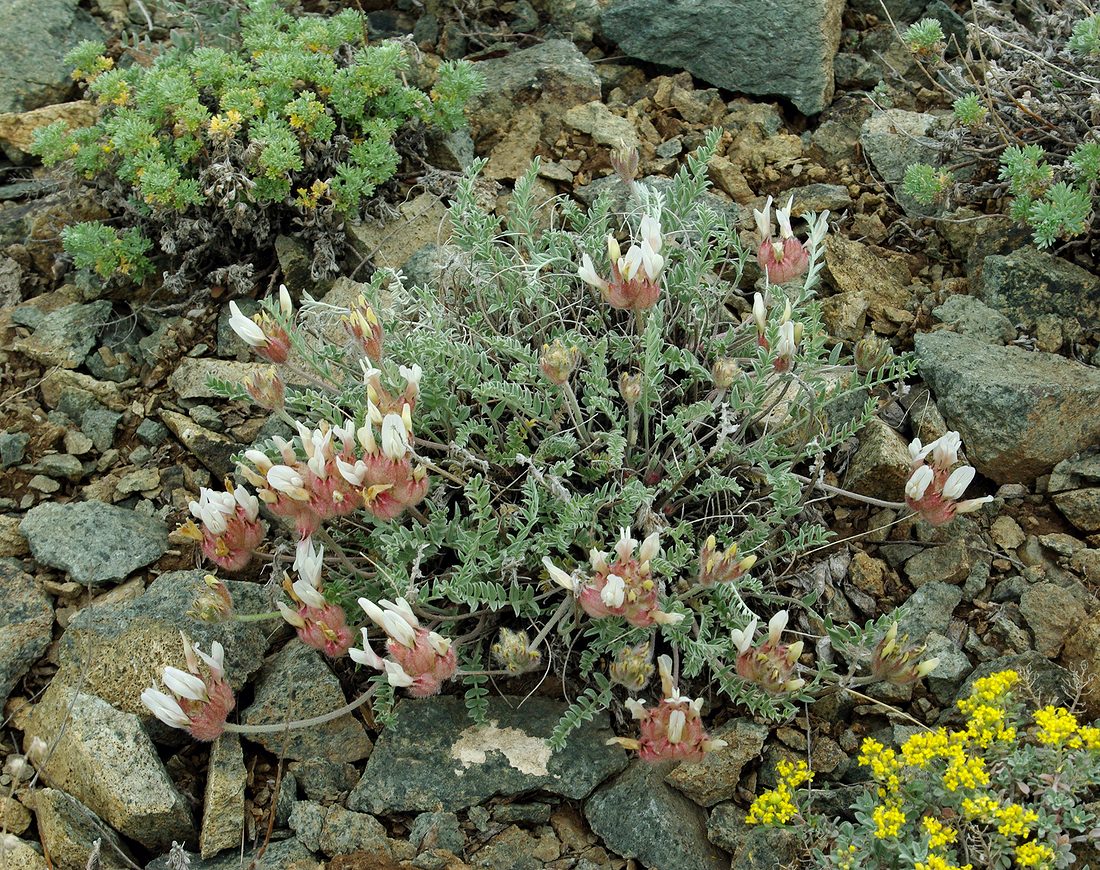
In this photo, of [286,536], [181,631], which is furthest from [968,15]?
[181,631]

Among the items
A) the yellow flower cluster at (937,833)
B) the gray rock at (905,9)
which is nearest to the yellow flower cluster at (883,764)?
the yellow flower cluster at (937,833)

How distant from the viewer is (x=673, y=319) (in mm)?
3354

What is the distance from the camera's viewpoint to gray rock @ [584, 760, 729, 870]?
2668 mm

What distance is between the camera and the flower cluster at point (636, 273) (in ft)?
9.20

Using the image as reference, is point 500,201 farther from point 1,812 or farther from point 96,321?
point 1,812

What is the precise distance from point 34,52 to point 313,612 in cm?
336

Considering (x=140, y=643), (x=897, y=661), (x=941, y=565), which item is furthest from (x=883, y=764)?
(x=140, y=643)

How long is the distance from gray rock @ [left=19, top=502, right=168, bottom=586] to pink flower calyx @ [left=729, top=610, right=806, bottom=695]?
73.7 inches

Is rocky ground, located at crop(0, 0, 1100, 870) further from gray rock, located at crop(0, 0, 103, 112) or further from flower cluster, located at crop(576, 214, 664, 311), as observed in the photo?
flower cluster, located at crop(576, 214, 664, 311)

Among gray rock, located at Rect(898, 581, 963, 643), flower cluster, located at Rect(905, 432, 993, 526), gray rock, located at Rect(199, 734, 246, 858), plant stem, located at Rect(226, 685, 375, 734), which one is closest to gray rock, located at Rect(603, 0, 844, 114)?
flower cluster, located at Rect(905, 432, 993, 526)

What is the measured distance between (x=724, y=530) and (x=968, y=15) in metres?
2.73

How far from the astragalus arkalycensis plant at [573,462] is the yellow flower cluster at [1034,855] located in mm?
590

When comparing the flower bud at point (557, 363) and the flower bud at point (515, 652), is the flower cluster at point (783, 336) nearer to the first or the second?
the flower bud at point (557, 363)

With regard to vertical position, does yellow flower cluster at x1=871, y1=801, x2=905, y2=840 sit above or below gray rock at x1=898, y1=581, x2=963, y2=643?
above
